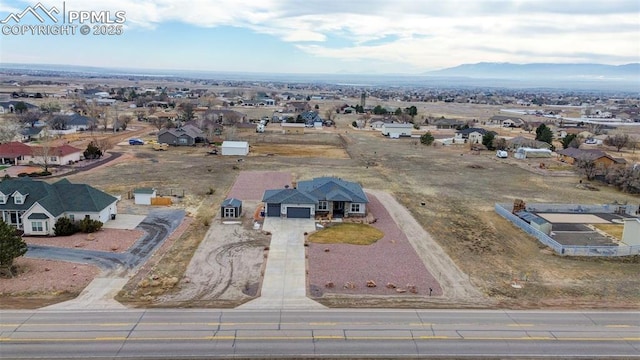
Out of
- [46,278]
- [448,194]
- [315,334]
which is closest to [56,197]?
[46,278]

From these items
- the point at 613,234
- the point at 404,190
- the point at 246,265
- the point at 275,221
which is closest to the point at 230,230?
the point at 275,221

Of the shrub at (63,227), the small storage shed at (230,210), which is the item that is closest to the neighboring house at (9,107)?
the shrub at (63,227)

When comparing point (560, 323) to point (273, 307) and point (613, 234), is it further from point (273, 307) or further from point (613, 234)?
point (613, 234)

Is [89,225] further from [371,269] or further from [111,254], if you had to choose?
[371,269]

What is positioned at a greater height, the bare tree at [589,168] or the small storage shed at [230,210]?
the bare tree at [589,168]

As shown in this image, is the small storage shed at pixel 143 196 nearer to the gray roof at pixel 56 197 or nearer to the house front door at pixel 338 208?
the gray roof at pixel 56 197

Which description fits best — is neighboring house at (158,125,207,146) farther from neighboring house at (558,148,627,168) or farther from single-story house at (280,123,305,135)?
neighboring house at (558,148,627,168)
